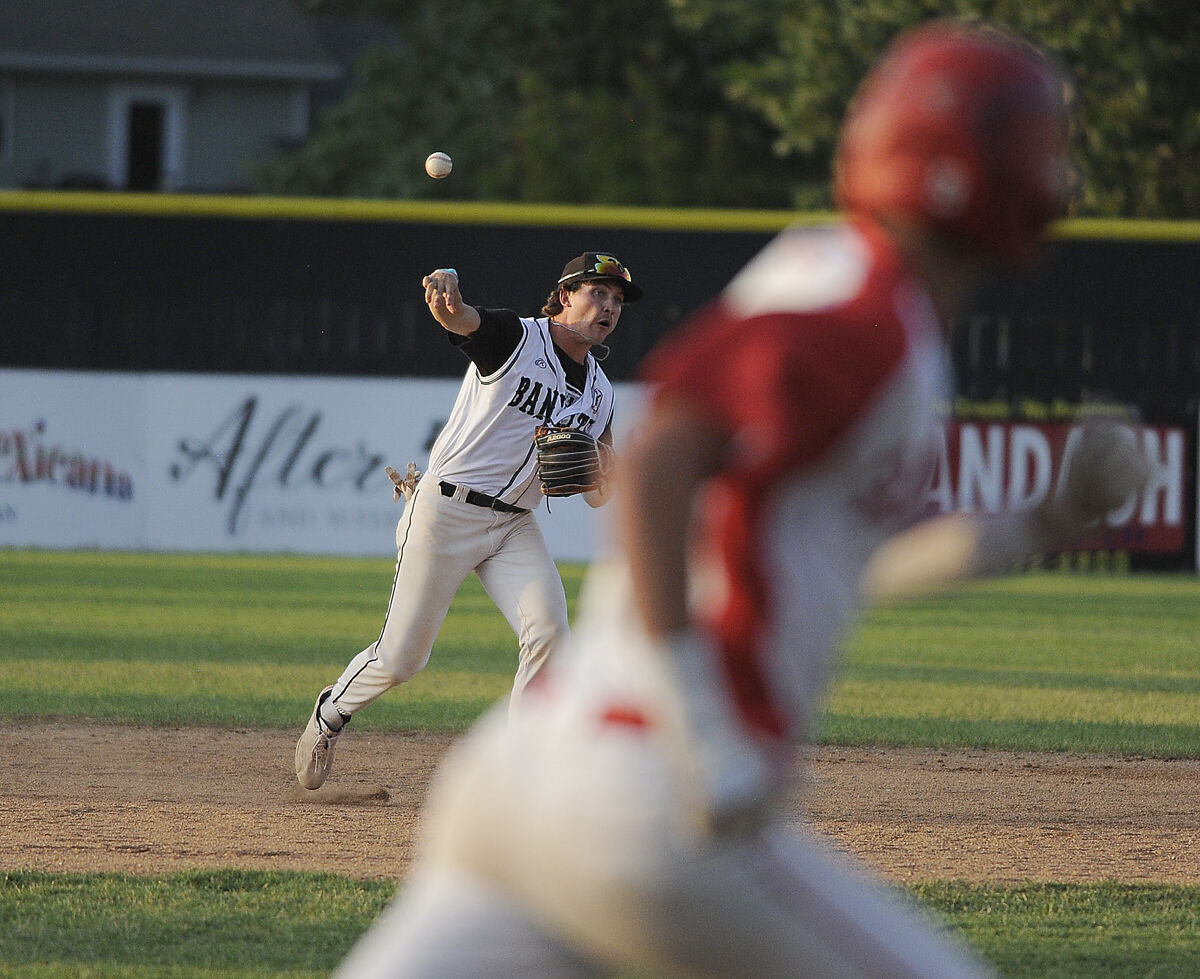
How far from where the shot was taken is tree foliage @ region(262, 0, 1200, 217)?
2538 cm

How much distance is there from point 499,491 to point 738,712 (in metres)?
4.65

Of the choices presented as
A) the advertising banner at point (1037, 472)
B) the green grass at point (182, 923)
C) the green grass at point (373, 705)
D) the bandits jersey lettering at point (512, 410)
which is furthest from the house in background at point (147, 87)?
the green grass at point (182, 923)

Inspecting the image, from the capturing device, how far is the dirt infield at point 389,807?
608cm

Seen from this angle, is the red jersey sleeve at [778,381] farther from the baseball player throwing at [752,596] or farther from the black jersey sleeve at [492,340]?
the black jersey sleeve at [492,340]

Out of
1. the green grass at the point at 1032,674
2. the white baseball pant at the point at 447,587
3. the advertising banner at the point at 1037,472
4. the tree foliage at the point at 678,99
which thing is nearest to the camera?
the white baseball pant at the point at 447,587

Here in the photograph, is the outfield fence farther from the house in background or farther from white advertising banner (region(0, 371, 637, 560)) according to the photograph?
the house in background

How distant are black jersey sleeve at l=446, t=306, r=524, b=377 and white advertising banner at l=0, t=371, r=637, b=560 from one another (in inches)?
447

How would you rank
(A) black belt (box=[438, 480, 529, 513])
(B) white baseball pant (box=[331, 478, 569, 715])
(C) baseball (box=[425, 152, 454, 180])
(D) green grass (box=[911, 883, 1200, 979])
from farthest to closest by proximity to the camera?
(C) baseball (box=[425, 152, 454, 180])
(A) black belt (box=[438, 480, 529, 513])
(B) white baseball pant (box=[331, 478, 569, 715])
(D) green grass (box=[911, 883, 1200, 979])

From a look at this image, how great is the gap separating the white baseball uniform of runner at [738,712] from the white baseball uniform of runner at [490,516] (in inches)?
170

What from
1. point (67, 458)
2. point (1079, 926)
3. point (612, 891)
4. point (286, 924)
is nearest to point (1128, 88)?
point (67, 458)

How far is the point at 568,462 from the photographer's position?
669 centimetres

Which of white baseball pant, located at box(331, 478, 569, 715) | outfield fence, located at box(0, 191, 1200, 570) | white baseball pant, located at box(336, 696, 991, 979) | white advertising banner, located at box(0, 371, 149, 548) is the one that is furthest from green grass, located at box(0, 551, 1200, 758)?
white baseball pant, located at box(336, 696, 991, 979)

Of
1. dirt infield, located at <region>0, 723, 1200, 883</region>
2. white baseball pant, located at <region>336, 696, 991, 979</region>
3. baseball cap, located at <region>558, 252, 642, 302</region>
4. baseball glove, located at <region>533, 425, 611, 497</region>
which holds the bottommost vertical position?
dirt infield, located at <region>0, 723, 1200, 883</region>

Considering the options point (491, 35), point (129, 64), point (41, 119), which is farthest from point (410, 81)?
point (41, 119)
